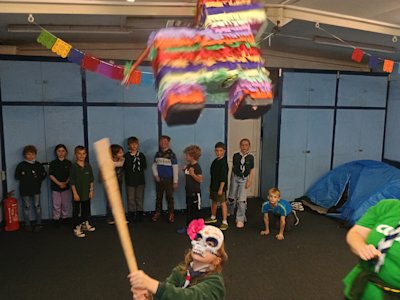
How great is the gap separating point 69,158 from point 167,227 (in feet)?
4.94

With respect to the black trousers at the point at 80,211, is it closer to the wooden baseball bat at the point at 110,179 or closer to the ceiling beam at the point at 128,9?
the ceiling beam at the point at 128,9

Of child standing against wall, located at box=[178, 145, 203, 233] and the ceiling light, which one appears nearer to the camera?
the ceiling light

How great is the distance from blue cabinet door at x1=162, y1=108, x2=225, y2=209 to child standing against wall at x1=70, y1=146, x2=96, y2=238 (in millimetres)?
1100

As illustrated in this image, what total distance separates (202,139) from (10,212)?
2.53 m

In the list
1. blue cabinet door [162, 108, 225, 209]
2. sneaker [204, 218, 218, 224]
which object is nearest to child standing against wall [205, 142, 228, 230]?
sneaker [204, 218, 218, 224]

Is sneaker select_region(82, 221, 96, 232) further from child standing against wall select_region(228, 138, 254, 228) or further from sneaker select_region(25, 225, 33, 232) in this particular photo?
child standing against wall select_region(228, 138, 254, 228)

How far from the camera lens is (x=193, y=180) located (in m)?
4.30

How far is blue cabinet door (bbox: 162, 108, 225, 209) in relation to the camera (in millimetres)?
4676

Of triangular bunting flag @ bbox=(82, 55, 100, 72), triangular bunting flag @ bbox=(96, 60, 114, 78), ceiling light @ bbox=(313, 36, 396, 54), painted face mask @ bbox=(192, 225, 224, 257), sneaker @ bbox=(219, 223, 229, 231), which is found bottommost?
sneaker @ bbox=(219, 223, 229, 231)

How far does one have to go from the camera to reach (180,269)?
62.1 inches

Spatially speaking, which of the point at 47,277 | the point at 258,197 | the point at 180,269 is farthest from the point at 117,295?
the point at 258,197

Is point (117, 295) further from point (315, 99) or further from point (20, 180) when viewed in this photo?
point (315, 99)

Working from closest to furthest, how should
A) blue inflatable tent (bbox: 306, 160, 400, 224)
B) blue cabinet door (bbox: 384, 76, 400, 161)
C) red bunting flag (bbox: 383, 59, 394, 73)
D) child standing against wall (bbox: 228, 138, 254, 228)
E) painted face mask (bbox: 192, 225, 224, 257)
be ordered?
painted face mask (bbox: 192, 225, 224, 257), red bunting flag (bbox: 383, 59, 394, 73), blue inflatable tent (bbox: 306, 160, 400, 224), child standing against wall (bbox: 228, 138, 254, 228), blue cabinet door (bbox: 384, 76, 400, 161)

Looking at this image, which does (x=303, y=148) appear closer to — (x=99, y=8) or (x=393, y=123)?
(x=393, y=123)
